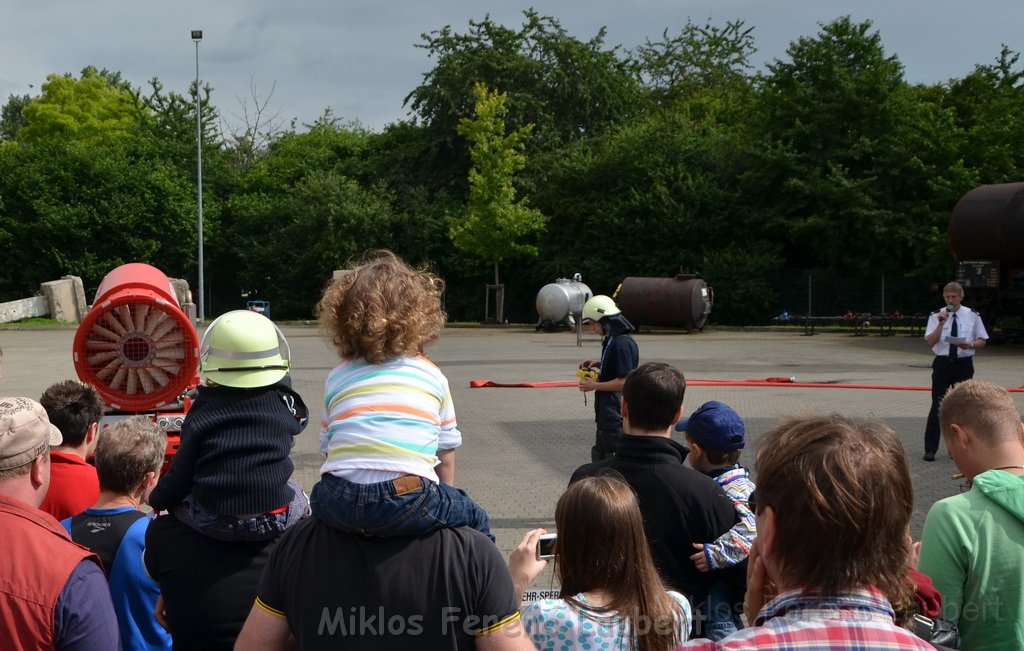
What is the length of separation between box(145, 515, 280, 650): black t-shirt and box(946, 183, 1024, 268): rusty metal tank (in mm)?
25417

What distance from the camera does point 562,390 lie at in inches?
658

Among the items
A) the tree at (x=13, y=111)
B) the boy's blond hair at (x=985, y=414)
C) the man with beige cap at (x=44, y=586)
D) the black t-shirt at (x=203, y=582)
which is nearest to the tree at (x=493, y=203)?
the boy's blond hair at (x=985, y=414)

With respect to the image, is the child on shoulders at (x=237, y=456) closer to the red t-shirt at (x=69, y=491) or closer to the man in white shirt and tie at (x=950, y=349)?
the red t-shirt at (x=69, y=491)

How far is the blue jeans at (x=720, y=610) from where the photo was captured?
370 centimetres

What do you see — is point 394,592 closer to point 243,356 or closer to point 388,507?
point 388,507

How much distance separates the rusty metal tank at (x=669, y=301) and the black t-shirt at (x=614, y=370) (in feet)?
82.8

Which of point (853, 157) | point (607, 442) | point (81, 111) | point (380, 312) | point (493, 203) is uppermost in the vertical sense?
point (81, 111)

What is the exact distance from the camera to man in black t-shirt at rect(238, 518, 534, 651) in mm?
2357

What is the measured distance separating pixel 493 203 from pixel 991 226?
65.2ft

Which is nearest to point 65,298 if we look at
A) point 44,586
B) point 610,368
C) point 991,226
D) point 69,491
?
point 991,226

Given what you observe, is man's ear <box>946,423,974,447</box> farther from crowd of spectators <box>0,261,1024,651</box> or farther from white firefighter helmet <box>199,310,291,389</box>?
white firefighter helmet <box>199,310,291,389</box>

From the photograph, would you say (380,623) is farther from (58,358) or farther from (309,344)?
(309,344)

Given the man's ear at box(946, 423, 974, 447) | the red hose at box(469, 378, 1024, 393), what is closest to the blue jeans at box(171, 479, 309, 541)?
the man's ear at box(946, 423, 974, 447)

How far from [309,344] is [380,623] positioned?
86.2ft
